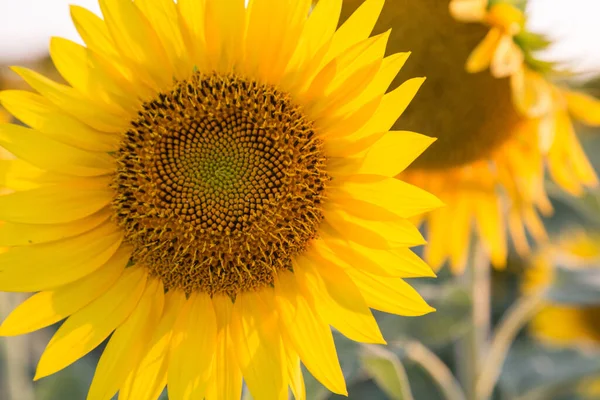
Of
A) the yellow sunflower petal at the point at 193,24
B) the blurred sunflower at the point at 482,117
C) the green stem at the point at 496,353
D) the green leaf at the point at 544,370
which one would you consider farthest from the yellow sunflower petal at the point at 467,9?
the green leaf at the point at 544,370

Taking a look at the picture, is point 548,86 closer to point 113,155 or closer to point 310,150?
point 310,150

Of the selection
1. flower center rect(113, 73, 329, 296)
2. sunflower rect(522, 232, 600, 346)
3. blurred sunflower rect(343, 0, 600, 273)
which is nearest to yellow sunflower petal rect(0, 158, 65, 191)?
flower center rect(113, 73, 329, 296)

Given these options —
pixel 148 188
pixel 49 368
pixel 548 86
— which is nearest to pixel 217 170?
pixel 148 188

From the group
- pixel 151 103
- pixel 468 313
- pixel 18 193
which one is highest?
pixel 151 103

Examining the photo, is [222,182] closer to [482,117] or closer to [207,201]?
[207,201]

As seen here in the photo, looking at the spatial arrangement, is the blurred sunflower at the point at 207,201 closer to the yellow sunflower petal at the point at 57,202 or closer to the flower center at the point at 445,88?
the yellow sunflower petal at the point at 57,202

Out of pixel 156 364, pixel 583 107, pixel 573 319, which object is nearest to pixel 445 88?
pixel 583 107

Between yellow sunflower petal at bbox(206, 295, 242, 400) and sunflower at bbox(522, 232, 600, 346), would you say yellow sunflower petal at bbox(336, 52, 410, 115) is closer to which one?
yellow sunflower petal at bbox(206, 295, 242, 400)
